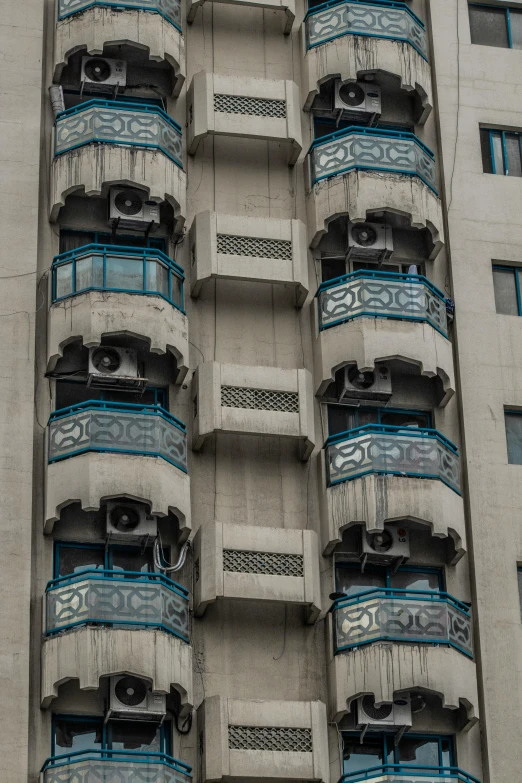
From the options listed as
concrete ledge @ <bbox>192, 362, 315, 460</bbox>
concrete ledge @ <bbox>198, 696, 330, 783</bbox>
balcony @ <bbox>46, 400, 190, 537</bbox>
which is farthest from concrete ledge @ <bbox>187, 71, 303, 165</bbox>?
concrete ledge @ <bbox>198, 696, 330, 783</bbox>

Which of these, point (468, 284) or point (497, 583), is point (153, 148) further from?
point (497, 583)

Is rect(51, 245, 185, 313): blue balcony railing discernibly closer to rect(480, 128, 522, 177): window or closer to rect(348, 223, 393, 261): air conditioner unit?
rect(348, 223, 393, 261): air conditioner unit

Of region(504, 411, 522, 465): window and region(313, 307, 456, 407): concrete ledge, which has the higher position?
region(313, 307, 456, 407): concrete ledge

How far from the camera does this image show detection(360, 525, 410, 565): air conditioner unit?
39969 millimetres

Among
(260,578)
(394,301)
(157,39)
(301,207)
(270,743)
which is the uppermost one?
(157,39)

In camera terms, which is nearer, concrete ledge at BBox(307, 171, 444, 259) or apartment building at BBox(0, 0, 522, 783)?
apartment building at BBox(0, 0, 522, 783)

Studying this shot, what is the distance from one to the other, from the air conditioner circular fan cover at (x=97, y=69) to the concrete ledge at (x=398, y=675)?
14.5 meters

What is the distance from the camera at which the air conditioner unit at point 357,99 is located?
44906mm

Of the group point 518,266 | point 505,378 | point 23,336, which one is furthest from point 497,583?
point 23,336

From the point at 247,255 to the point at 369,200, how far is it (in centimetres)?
308

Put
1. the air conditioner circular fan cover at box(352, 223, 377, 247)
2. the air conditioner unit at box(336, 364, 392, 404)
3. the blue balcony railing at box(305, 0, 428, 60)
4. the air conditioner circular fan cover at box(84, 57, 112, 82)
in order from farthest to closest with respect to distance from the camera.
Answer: the blue balcony railing at box(305, 0, 428, 60), the air conditioner circular fan cover at box(84, 57, 112, 82), the air conditioner circular fan cover at box(352, 223, 377, 247), the air conditioner unit at box(336, 364, 392, 404)

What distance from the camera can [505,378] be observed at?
140ft

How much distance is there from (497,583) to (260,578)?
5122mm

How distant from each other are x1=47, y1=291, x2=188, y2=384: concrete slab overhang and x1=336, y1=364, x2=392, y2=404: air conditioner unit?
348cm
